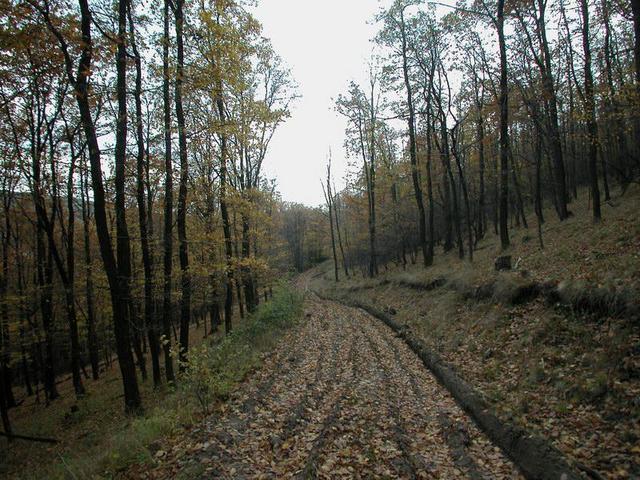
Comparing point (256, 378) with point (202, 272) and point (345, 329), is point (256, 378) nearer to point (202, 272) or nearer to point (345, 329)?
point (202, 272)

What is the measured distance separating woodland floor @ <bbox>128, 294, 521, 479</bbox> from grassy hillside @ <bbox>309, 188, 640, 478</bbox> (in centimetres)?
86

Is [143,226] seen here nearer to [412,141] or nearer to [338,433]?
[338,433]

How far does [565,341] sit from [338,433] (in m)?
4.32

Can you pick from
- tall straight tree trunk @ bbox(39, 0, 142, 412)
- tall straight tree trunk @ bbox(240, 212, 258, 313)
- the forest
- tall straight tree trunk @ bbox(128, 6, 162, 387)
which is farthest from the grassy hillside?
tall straight tree trunk @ bbox(128, 6, 162, 387)

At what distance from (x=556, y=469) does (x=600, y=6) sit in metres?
18.3

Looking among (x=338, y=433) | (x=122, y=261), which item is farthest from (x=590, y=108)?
(x=122, y=261)

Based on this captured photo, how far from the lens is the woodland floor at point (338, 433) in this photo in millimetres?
4684

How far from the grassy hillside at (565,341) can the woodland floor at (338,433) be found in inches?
33.7

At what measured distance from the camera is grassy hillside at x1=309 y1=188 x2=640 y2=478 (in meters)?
4.45

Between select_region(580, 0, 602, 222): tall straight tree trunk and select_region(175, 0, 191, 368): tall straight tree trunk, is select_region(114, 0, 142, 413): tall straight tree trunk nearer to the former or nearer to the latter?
select_region(175, 0, 191, 368): tall straight tree trunk

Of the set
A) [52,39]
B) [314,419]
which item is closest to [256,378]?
[314,419]

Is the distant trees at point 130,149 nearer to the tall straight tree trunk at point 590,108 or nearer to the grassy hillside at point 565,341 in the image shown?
the grassy hillside at point 565,341

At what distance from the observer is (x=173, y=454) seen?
502cm

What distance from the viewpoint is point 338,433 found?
5.80 m
